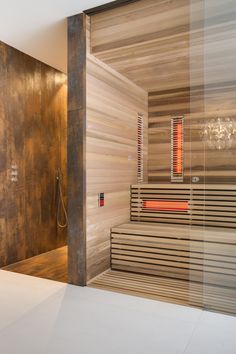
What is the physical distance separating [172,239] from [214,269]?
0.77 m

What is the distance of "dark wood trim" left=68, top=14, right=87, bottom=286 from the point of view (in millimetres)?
3094

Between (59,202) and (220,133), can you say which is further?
(59,202)

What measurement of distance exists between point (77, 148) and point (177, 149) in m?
2.08

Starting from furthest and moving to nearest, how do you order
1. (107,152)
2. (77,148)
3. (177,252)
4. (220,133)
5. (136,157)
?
(136,157)
(107,152)
(177,252)
(77,148)
(220,133)

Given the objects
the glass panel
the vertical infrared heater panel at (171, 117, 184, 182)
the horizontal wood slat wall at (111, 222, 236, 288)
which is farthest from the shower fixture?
the glass panel

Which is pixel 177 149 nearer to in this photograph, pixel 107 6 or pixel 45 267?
pixel 107 6

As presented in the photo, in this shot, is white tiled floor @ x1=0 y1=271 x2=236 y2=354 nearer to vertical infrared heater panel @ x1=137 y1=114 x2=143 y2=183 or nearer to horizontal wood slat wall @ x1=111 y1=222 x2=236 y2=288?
horizontal wood slat wall @ x1=111 y1=222 x2=236 y2=288

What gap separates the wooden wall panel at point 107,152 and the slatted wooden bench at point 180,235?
23 centimetres

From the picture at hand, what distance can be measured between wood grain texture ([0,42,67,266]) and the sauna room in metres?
1.09

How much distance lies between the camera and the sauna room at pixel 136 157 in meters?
2.55

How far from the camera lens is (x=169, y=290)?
9.64 ft

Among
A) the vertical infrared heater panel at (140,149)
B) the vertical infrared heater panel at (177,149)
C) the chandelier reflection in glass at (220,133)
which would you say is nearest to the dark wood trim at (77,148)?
the chandelier reflection in glass at (220,133)

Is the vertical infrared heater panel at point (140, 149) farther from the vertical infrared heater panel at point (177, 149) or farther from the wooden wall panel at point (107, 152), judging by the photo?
the vertical infrared heater panel at point (177, 149)

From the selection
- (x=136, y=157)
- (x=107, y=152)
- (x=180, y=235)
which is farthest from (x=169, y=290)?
(x=136, y=157)
